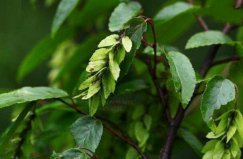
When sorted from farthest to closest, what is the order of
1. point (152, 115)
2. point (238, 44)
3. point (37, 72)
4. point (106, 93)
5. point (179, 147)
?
point (37, 72) → point (179, 147) → point (152, 115) → point (238, 44) → point (106, 93)

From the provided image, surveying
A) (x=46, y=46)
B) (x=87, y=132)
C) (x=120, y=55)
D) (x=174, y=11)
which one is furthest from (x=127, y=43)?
(x=46, y=46)

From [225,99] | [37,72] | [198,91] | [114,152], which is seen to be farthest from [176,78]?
[37,72]

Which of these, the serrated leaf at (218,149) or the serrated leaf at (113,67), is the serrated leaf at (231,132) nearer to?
the serrated leaf at (218,149)

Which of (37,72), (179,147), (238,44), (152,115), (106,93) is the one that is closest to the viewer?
(106,93)

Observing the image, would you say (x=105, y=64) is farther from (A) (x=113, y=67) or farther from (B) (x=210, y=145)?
(B) (x=210, y=145)

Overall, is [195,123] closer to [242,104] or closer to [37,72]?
[242,104]
